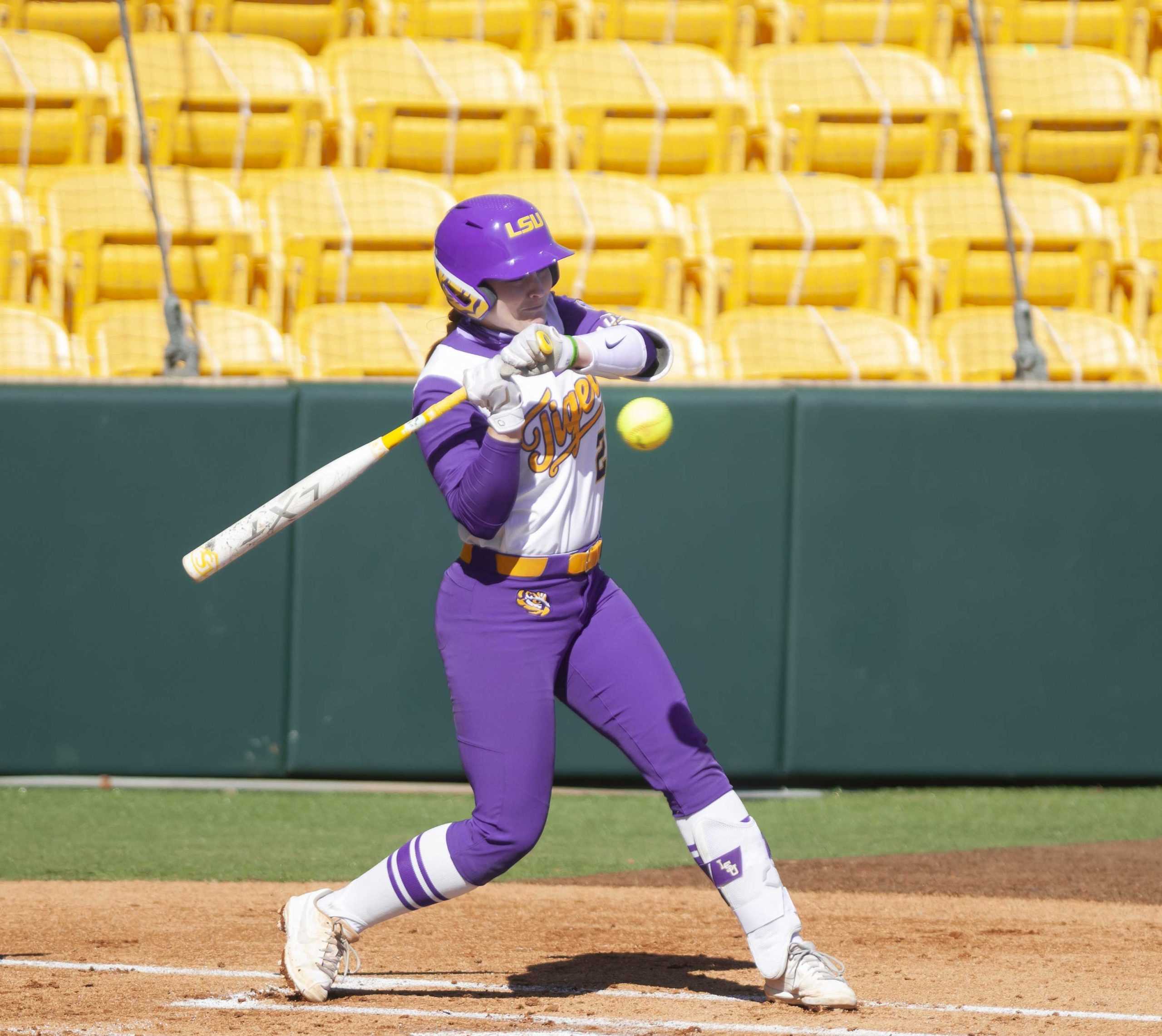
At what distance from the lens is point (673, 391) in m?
6.61

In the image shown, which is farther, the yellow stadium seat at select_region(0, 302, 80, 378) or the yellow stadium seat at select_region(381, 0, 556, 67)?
the yellow stadium seat at select_region(381, 0, 556, 67)

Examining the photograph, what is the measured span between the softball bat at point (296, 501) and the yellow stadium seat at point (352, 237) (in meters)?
4.54

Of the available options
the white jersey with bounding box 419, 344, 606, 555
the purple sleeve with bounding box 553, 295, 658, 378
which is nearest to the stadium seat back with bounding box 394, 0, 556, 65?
the purple sleeve with bounding box 553, 295, 658, 378

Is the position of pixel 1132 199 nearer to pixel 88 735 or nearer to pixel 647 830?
pixel 647 830

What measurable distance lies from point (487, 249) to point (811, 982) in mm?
1681

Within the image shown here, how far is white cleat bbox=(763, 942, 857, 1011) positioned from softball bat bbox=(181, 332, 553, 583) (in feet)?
4.49

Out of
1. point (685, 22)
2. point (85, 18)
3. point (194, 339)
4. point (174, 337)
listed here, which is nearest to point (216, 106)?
point (85, 18)

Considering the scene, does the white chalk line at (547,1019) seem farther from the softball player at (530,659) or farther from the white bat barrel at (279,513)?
the white bat barrel at (279,513)

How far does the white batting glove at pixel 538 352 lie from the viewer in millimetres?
3334

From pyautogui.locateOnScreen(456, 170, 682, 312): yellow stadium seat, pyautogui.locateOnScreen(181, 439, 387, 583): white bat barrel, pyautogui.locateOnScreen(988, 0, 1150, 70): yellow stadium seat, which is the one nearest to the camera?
pyautogui.locateOnScreen(181, 439, 387, 583): white bat barrel

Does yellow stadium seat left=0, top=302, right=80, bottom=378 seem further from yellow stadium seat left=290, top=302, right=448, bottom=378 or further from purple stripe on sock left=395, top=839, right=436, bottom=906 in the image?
purple stripe on sock left=395, top=839, right=436, bottom=906

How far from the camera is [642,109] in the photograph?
923cm

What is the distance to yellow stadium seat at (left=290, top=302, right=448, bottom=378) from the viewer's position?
730 centimetres

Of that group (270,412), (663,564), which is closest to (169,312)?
(270,412)
